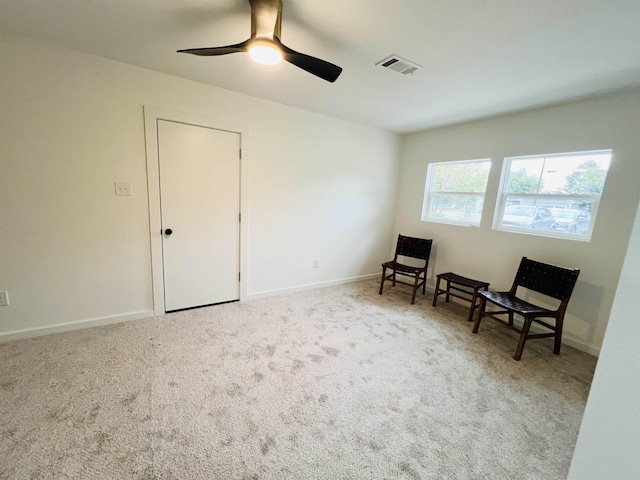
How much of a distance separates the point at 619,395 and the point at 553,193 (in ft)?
9.64

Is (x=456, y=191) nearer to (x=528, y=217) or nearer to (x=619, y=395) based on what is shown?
(x=528, y=217)

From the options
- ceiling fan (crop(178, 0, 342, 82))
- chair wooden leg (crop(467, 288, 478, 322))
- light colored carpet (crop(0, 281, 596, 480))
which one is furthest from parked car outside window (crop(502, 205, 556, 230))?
ceiling fan (crop(178, 0, 342, 82))

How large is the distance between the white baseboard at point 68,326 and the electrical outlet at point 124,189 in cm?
119

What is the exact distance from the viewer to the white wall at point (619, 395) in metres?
0.50

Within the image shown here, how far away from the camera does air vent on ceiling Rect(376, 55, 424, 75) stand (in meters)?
1.93

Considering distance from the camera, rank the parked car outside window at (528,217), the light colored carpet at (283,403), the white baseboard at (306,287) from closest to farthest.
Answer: the light colored carpet at (283,403)
the parked car outside window at (528,217)
the white baseboard at (306,287)

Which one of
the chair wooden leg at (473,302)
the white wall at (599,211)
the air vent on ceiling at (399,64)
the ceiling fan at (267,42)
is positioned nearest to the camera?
the ceiling fan at (267,42)

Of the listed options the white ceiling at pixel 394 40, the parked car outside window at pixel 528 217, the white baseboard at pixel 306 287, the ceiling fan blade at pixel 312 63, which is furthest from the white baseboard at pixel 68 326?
the parked car outside window at pixel 528 217

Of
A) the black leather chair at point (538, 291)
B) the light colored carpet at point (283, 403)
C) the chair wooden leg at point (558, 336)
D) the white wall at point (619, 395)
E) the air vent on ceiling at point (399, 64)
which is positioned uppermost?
the air vent on ceiling at point (399, 64)

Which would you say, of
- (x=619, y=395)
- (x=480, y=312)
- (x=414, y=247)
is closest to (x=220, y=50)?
(x=619, y=395)

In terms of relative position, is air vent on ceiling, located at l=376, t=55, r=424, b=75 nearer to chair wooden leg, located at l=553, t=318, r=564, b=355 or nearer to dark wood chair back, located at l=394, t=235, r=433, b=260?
dark wood chair back, located at l=394, t=235, r=433, b=260

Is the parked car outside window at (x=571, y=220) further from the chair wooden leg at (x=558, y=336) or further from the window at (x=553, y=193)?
the chair wooden leg at (x=558, y=336)

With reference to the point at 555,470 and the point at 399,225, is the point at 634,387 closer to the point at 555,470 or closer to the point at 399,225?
the point at 555,470

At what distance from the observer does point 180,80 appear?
2.47 m
